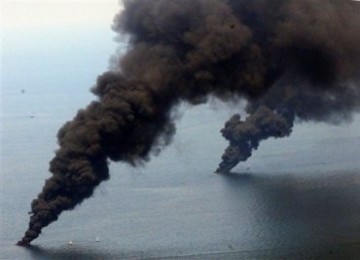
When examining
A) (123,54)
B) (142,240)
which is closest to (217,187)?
(142,240)

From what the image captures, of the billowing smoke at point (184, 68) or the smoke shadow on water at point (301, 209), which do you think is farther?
the smoke shadow on water at point (301, 209)

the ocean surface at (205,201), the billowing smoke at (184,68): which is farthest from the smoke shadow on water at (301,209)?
the billowing smoke at (184,68)

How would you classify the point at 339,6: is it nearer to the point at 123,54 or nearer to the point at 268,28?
the point at 268,28

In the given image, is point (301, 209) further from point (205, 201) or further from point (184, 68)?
point (184, 68)

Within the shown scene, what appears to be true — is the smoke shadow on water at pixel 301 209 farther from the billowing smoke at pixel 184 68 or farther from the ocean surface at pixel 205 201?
the billowing smoke at pixel 184 68

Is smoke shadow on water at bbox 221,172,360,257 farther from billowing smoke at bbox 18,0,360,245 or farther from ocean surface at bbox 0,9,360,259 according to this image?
billowing smoke at bbox 18,0,360,245

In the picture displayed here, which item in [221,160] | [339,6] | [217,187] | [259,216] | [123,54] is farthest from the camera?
Result: [221,160]
